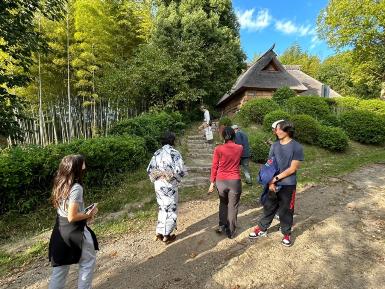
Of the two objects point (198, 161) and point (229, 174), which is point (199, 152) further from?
point (229, 174)

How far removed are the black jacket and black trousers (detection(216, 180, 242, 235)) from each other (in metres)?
2.23

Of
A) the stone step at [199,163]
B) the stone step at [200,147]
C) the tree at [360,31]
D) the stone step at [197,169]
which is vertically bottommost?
the stone step at [197,169]

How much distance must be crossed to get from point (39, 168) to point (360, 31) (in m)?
23.6

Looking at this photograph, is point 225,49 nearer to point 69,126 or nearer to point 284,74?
point 284,74

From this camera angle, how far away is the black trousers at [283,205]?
13.7ft

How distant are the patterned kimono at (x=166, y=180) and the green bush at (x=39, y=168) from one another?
8.25 ft

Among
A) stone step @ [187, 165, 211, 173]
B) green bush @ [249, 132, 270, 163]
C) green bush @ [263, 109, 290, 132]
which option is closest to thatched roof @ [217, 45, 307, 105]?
green bush @ [263, 109, 290, 132]

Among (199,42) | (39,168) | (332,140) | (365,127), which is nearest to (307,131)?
(332,140)

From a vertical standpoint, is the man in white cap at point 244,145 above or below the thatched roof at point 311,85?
below

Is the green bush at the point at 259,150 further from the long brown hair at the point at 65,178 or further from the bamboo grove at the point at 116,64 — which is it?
the long brown hair at the point at 65,178

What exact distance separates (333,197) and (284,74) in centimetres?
1580

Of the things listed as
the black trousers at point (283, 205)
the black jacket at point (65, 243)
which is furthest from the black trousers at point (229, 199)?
the black jacket at point (65, 243)

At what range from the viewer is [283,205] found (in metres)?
4.23

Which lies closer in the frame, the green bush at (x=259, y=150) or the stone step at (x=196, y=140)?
the green bush at (x=259, y=150)
